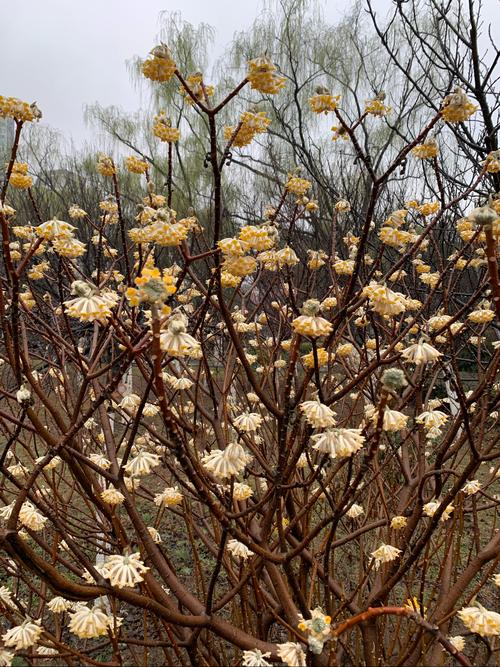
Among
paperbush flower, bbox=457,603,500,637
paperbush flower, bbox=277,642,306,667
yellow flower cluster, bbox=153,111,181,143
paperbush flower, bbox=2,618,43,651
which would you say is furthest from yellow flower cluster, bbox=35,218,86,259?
paperbush flower, bbox=457,603,500,637

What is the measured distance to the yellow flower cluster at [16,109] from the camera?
4.36 ft

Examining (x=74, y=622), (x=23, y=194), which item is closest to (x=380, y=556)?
(x=74, y=622)

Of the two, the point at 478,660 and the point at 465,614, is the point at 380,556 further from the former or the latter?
the point at 478,660

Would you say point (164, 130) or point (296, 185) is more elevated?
point (164, 130)

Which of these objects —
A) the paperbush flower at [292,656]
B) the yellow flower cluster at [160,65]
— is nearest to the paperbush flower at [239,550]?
the paperbush flower at [292,656]

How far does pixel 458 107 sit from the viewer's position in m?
1.40

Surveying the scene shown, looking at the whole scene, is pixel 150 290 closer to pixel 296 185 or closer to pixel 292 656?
pixel 292 656

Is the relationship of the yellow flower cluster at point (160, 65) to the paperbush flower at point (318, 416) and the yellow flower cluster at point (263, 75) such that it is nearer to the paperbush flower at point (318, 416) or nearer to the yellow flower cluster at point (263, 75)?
the yellow flower cluster at point (263, 75)

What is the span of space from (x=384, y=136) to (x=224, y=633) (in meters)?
9.84

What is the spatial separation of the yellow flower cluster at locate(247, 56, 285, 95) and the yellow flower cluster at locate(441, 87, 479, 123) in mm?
497

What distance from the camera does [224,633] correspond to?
58.9 inches

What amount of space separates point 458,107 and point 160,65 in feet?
2.81

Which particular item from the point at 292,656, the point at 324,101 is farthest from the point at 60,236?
the point at 292,656

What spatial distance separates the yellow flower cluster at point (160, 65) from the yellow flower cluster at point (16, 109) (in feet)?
1.16
